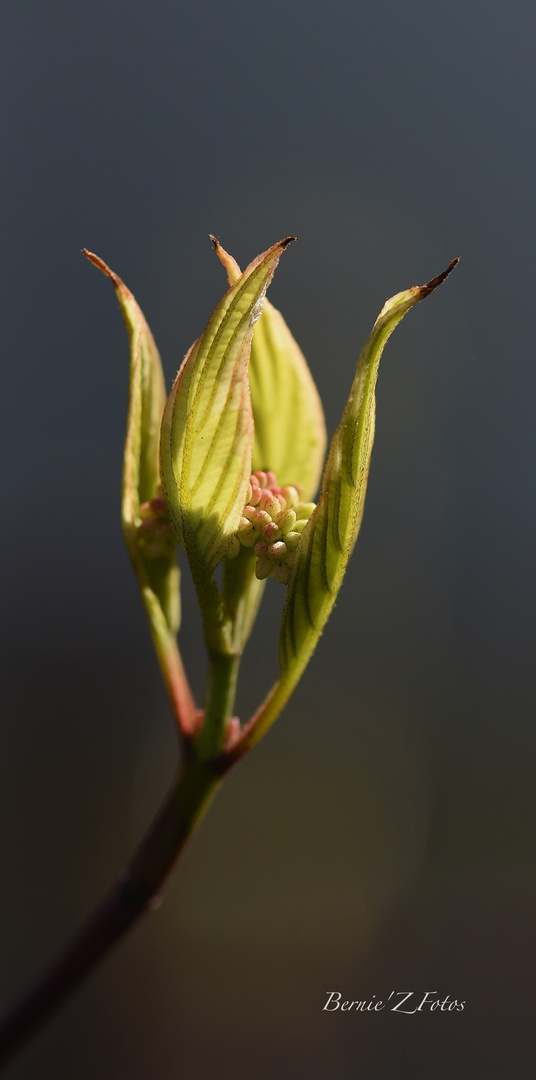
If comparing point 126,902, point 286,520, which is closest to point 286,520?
point 286,520

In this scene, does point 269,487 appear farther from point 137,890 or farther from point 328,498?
point 137,890

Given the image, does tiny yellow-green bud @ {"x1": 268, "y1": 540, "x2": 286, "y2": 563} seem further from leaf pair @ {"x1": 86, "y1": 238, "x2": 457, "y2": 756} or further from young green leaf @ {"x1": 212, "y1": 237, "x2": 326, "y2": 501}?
young green leaf @ {"x1": 212, "y1": 237, "x2": 326, "y2": 501}

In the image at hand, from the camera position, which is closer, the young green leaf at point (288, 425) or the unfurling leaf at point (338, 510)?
the unfurling leaf at point (338, 510)

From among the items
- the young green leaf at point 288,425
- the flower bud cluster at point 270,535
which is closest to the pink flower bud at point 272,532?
the flower bud cluster at point 270,535

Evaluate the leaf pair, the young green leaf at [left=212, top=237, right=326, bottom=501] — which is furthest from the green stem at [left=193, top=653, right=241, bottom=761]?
the young green leaf at [left=212, top=237, right=326, bottom=501]

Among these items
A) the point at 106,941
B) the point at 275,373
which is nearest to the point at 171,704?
the point at 106,941

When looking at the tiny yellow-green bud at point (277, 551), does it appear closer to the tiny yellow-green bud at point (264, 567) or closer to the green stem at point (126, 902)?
the tiny yellow-green bud at point (264, 567)

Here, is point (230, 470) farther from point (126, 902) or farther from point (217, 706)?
point (126, 902)
